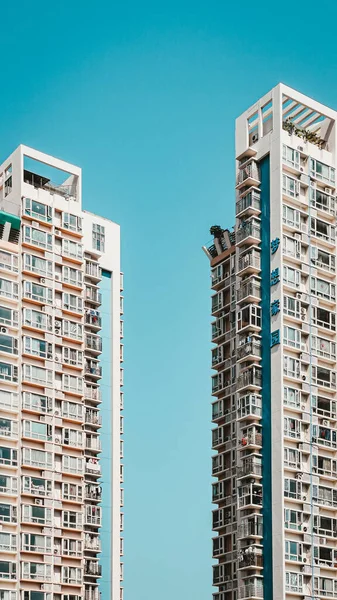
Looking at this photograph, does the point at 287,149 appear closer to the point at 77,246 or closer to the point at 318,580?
the point at 77,246

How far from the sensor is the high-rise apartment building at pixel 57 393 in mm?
74125

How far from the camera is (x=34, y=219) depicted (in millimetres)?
80125

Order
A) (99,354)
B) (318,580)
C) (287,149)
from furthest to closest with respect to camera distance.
→ 1. (99,354)
2. (287,149)
3. (318,580)

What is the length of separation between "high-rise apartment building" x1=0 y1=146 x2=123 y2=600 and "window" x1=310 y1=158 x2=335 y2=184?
54.6 feet

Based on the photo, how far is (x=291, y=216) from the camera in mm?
78688

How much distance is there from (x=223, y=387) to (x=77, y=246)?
46.5 ft

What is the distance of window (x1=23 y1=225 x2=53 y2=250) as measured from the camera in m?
79.5

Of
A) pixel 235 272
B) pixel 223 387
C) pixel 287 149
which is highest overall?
pixel 287 149

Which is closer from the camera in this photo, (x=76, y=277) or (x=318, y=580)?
(x=318, y=580)

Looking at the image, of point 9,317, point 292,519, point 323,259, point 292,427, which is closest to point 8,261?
point 9,317

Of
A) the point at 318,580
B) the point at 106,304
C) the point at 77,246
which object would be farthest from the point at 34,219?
the point at 318,580

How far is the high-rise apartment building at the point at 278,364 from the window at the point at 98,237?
9186 millimetres

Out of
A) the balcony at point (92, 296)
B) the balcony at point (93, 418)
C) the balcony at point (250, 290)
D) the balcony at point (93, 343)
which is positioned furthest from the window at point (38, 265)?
the balcony at point (250, 290)

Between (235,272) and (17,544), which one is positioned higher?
(235,272)
